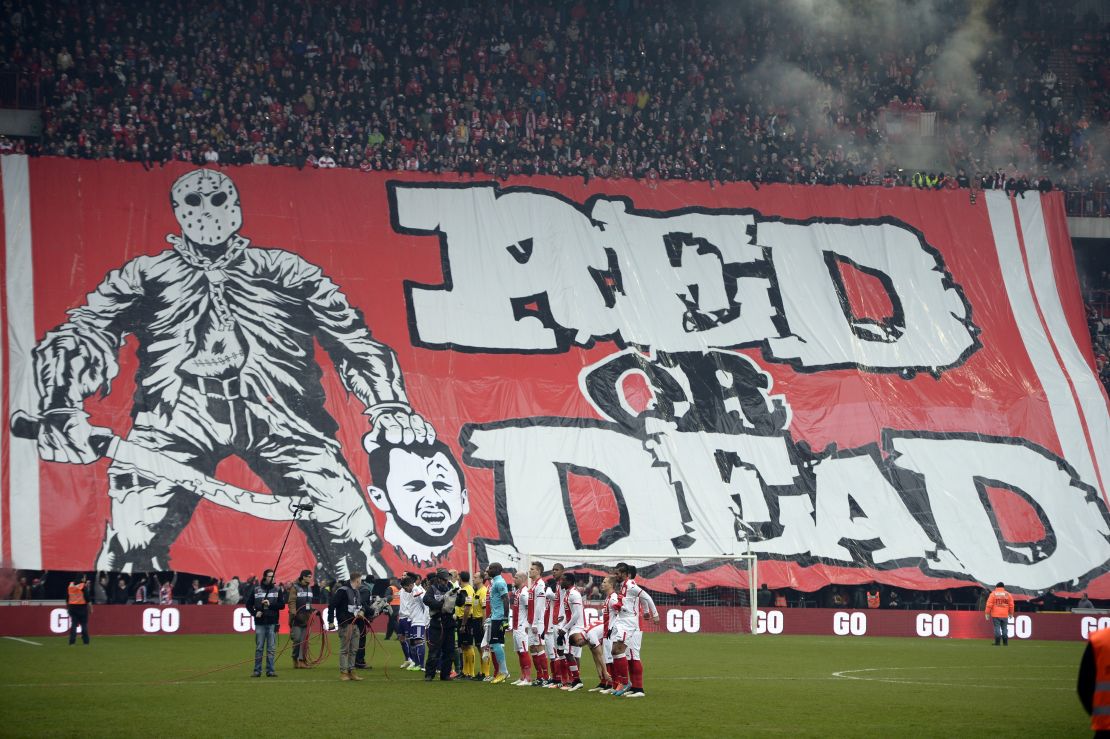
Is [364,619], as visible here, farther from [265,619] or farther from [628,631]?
[628,631]

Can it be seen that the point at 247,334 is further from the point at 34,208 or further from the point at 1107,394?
the point at 1107,394

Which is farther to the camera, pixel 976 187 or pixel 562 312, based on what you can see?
pixel 976 187

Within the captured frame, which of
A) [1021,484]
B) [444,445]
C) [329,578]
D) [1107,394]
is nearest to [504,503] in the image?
[444,445]

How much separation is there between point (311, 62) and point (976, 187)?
25377mm

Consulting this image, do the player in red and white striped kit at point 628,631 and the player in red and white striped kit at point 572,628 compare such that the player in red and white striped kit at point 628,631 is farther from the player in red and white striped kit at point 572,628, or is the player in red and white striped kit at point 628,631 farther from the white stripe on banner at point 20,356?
the white stripe on banner at point 20,356

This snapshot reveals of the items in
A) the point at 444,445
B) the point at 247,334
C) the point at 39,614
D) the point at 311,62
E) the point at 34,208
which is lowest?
the point at 39,614

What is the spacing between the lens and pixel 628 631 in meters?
20.7

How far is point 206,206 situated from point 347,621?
22.9 m

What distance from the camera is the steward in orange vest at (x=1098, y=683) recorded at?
9.33m

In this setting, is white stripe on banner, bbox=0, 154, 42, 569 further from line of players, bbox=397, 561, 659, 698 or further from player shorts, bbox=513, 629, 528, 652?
player shorts, bbox=513, 629, 528, 652

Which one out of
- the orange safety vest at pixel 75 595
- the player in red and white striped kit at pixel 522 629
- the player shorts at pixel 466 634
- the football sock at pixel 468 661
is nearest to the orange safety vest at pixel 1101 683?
the player in red and white striped kit at pixel 522 629

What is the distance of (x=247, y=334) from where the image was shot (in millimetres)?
42875

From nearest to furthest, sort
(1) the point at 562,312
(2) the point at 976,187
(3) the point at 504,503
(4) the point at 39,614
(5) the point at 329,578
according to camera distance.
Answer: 1. (4) the point at 39,614
2. (5) the point at 329,578
3. (3) the point at 504,503
4. (1) the point at 562,312
5. (2) the point at 976,187

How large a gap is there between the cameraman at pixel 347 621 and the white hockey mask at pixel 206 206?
829 inches
